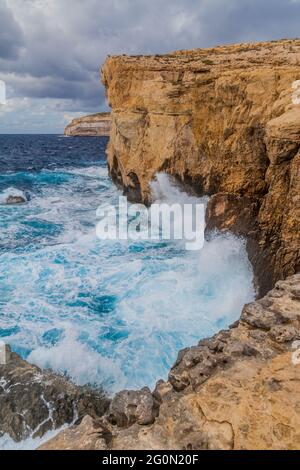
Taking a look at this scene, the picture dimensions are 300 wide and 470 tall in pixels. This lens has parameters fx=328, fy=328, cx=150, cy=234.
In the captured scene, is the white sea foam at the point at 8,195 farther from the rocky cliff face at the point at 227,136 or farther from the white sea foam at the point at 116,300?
A: the rocky cliff face at the point at 227,136

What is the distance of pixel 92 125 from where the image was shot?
365 ft

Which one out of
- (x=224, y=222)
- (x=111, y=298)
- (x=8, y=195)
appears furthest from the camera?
(x=8, y=195)

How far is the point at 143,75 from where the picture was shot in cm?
1998

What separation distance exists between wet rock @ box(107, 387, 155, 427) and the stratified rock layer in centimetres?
1

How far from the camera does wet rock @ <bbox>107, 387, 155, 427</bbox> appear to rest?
4210 millimetres

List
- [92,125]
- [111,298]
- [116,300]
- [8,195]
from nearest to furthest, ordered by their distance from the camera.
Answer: [116,300]
[111,298]
[8,195]
[92,125]

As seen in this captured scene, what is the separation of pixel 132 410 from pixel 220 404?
3.95 ft

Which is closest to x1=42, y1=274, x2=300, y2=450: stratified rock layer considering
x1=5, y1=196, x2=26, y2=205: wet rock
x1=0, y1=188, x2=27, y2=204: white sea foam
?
x1=5, y1=196, x2=26, y2=205: wet rock

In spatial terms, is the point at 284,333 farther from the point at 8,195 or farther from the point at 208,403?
the point at 8,195

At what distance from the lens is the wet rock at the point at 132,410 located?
166 inches

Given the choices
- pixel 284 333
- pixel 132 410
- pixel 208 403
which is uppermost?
pixel 284 333

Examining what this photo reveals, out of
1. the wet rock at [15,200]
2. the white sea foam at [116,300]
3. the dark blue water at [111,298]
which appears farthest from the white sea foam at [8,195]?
the white sea foam at [116,300]

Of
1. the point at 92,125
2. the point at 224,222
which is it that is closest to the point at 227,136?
the point at 224,222
